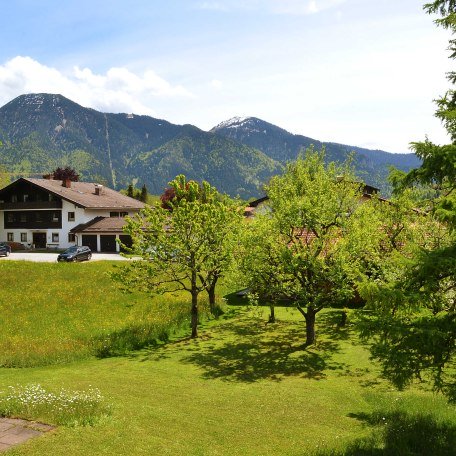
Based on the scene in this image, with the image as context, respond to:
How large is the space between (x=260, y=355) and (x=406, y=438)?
35.2 feet

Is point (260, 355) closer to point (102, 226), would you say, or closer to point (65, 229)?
point (102, 226)

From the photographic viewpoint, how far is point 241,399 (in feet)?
47.0

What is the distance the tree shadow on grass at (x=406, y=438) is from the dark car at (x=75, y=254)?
140 feet

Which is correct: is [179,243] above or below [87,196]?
below

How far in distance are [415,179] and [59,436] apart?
393 inches

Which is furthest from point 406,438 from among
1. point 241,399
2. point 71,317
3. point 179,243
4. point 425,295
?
point 71,317

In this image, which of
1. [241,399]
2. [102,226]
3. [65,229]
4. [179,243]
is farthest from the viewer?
[65,229]

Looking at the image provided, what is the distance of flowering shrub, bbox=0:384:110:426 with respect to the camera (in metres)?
11.0

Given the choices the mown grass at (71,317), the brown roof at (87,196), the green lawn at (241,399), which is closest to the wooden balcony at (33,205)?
the brown roof at (87,196)

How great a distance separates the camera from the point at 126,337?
22.6 m

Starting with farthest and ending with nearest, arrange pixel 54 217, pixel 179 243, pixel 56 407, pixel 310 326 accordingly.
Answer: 1. pixel 54 217
2. pixel 179 243
3. pixel 310 326
4. pixel 56 407

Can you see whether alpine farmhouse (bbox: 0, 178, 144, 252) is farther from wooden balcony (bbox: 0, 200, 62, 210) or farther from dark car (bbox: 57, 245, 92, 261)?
dark car (bbox: 57, 245, 92, 261)

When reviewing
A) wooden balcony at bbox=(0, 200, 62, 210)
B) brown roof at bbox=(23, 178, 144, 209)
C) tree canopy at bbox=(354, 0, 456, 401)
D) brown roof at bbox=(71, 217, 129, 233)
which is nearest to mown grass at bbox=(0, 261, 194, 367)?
tree canopy at bbox=(354, 0, 456, 401)

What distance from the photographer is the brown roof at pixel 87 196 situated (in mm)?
64688
